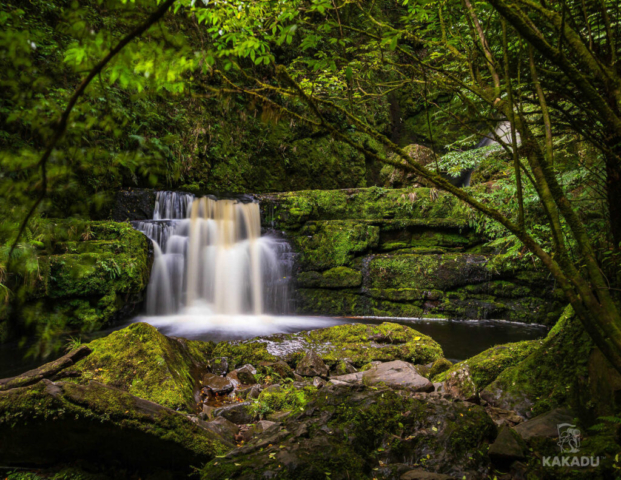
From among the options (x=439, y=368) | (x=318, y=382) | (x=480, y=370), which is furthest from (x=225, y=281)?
(x=480, y=370)

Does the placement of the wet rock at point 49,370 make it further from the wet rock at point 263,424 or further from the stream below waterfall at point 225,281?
the stream below waterfall at point 225,281

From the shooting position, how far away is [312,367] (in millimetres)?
4207

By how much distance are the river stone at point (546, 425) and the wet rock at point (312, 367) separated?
2.26m

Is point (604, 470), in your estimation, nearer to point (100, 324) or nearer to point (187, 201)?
point (100, 324)

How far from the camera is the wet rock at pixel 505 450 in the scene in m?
1.91

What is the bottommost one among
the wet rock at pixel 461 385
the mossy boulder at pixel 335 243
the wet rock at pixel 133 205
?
the wet rock at pixel 461 385

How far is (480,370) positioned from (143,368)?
3474 mm

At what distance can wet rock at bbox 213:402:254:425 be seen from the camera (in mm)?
3020

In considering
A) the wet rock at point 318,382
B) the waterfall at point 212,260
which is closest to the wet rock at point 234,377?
the wet rock at point 318,382

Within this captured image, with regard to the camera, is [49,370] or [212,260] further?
[212,260]

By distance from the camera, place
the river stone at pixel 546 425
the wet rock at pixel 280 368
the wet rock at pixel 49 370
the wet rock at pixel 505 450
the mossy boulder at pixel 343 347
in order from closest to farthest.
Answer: the wet rock at pixel 505 450
the river stone at pixel 546 425
the wet rock at pixel 49 370
the wet rock at pixel 280 368
the mossy boulder at pixel 343 347

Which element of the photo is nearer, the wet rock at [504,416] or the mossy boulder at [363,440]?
the mossy boulder at [363,440]

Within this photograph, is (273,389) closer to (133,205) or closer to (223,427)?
(223,427)

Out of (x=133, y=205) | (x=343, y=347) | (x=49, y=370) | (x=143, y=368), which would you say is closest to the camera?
(x=49, y=370)
